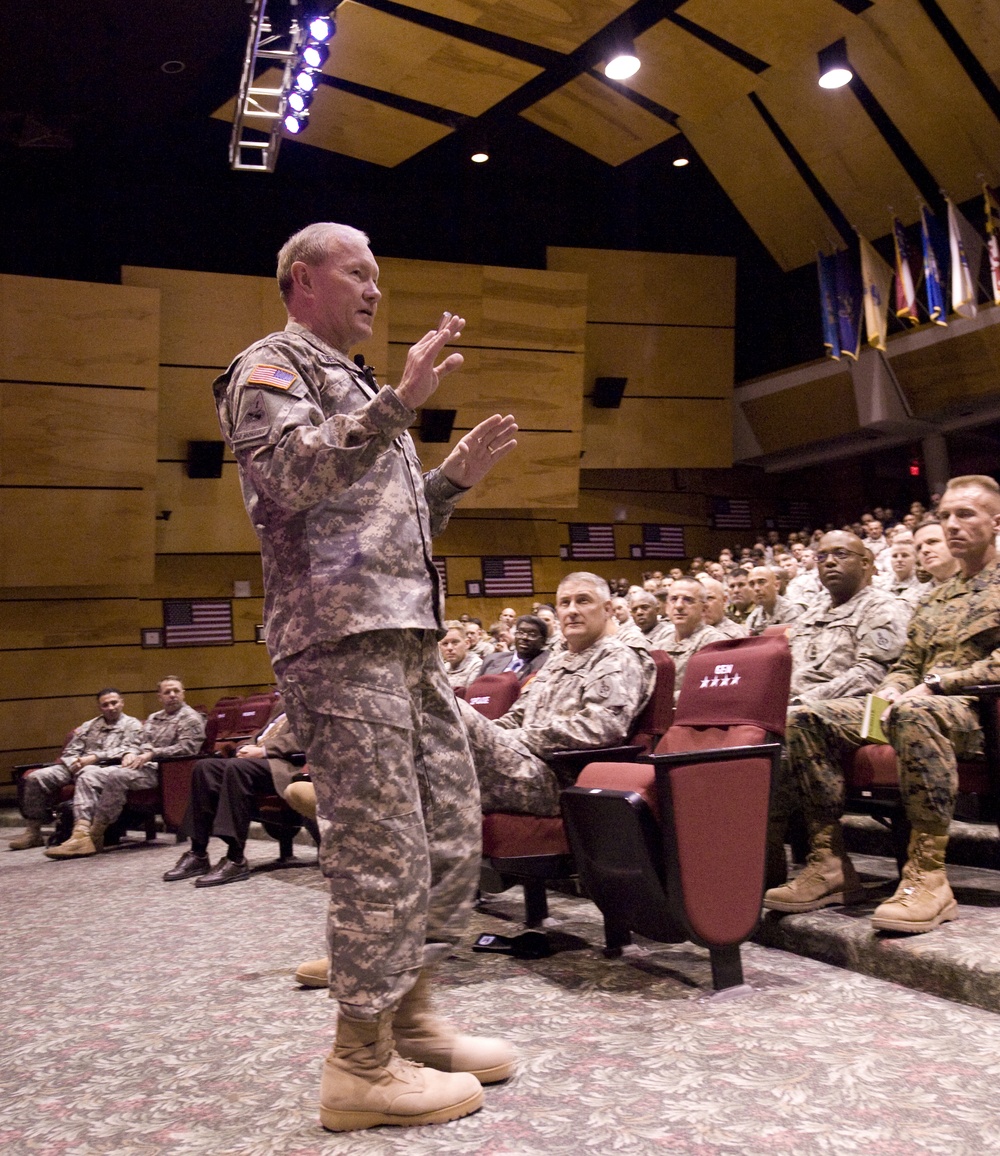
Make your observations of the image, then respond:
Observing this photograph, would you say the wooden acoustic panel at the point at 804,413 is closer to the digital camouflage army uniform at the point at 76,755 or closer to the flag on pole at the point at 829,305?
the flag on pole at the point at 829,305

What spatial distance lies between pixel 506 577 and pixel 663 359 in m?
2.95

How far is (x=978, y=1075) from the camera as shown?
1501 millimetres

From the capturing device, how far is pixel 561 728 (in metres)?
2.43

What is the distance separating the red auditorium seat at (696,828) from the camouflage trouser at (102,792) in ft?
12.3

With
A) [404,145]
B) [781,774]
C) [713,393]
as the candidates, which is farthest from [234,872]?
[713,393]

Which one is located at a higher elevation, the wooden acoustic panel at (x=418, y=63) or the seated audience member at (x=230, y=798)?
the wooden acoustic panel at (x=418, y=63)

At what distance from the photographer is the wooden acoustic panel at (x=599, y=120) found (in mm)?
8461

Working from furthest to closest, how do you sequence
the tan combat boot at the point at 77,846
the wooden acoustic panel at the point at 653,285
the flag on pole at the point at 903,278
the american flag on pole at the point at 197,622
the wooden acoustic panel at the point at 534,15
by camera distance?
the wooden acoustic panel at the point at 653,285
the flag on pole at the point at 903,278
the american flag on pole at the point at 197,622
the wooden acoustic panel at the point at 534,15
the tan combat boot at the point at 77,846

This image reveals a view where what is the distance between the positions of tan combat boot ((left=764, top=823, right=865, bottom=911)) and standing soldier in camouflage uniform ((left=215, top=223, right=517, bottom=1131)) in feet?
3.36

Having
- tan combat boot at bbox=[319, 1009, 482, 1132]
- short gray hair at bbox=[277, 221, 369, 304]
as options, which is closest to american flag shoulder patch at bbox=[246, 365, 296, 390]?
short gray hair at bbox=[277, 221, 369, 304]

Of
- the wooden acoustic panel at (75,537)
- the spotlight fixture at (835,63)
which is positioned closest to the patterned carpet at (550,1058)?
the wooden acoustic panel at (75,537)

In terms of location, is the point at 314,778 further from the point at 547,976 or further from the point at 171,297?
the point at 171,297

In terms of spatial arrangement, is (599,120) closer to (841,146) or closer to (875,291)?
(841,146)

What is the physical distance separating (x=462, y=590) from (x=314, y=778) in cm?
879
